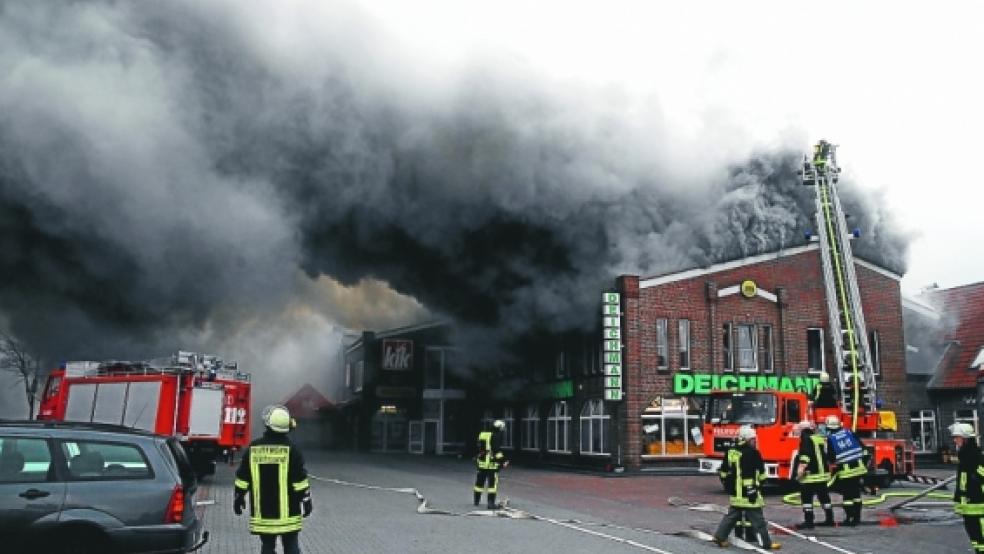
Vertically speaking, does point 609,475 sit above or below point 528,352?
below

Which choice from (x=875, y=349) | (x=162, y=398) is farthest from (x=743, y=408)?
(x=162, y=398)

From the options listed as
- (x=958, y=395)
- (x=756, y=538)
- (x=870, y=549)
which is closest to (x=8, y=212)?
(x=756, y=538)

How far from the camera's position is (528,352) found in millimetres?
29156

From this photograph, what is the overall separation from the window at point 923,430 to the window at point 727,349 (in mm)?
7815

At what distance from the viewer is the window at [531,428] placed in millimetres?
30281

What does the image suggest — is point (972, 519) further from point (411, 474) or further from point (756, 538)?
point (411, 474)

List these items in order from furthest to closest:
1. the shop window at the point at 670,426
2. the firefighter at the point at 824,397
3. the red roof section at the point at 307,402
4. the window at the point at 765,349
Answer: the red roof section at the point at 307,402
the window at the point at 765,349
the shop window at the point at 670,426
the firefighter at the point at 824,397

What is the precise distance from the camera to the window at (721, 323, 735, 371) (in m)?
26.1

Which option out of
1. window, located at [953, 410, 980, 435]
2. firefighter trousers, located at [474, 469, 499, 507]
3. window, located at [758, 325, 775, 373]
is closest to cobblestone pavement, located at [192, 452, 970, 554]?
firefighter trousers, located at [474, 469, 499, 507]

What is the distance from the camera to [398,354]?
3828cm

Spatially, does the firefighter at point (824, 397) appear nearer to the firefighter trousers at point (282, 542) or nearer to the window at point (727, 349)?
the window at point (727, 349)

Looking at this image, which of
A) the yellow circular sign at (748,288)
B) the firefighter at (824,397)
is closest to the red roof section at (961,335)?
the yellow circular sign at (748,288)

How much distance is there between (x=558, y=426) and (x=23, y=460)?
75.9 feet

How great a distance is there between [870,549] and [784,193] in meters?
17.7
